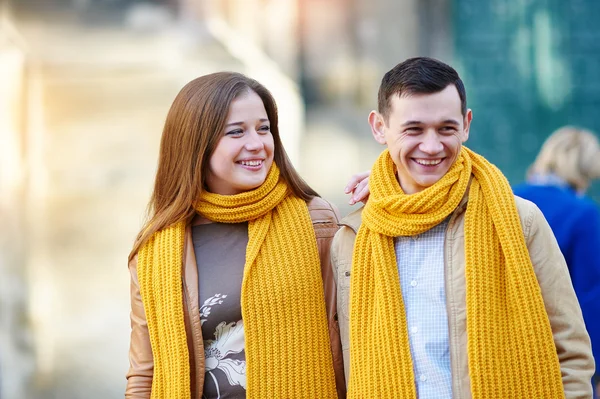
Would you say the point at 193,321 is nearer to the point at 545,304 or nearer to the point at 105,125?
the point at 545,304

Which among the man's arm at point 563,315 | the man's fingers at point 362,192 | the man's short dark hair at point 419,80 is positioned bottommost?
the man's arm at point 563,315

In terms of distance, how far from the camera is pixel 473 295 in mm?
2656

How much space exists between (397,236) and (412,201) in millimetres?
131

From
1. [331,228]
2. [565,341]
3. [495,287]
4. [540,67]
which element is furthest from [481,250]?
[540,67]

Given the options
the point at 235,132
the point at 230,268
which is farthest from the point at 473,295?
the point at 235,132

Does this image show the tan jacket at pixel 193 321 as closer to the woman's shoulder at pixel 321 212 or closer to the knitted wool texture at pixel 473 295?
the woman's shoulder at pixel 321 212

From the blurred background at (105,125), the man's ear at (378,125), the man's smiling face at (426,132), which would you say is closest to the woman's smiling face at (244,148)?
the man's ear at (378,125)

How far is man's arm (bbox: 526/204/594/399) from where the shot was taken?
8.60 feet

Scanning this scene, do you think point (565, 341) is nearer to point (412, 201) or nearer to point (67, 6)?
point (412, 201)

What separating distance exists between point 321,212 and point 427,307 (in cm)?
72

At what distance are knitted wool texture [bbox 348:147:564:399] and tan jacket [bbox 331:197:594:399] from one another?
0.12 ft

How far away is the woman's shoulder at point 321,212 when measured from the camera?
3.31 metres

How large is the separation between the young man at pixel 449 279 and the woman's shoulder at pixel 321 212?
44 cm

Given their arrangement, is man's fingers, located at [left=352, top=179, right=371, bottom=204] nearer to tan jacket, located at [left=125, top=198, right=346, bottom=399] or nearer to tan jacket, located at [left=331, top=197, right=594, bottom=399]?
tan jacket, located at [left=125, top=198, right=346, bottom=399]
